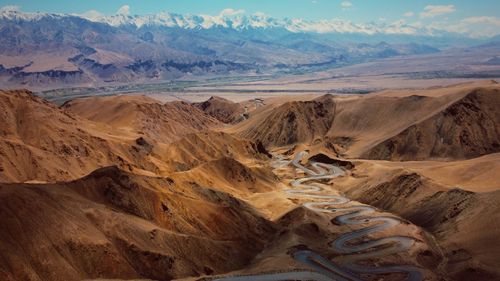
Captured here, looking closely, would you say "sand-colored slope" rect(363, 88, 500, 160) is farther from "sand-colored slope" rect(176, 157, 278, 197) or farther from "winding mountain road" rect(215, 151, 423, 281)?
"winding mountain road" rect(215, 151, 423, 281)

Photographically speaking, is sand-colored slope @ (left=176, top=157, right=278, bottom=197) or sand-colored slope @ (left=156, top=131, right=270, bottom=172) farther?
sand-colored slope @ (left=156, top=131, right=270, bottom=172)

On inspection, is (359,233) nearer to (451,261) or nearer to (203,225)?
(451,261)

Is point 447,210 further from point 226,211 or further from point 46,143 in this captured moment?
point 46,143

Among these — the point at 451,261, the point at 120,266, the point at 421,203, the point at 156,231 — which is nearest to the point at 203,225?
the point at 156,231

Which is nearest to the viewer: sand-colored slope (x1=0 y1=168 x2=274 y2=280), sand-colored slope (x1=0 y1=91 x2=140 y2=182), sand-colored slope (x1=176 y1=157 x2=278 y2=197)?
sand-colored slope (x1=0 y1=168 x2=274 y2=280)

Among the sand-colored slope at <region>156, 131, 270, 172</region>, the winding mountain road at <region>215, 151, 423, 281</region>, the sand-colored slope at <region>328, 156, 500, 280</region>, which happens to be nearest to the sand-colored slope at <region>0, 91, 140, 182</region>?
the sand-colored slope at <region>156, 131, 270, 172</region>

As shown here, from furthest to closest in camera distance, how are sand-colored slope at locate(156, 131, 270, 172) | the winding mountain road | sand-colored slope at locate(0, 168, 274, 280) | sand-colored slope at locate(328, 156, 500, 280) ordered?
sand-colored slope at locate(156, 131, 270, 172), sand-colored slope at locate(328, 156, 500, 280), the winding mountain road, sand-colored slope at locate(0, 168, 274, 280)
